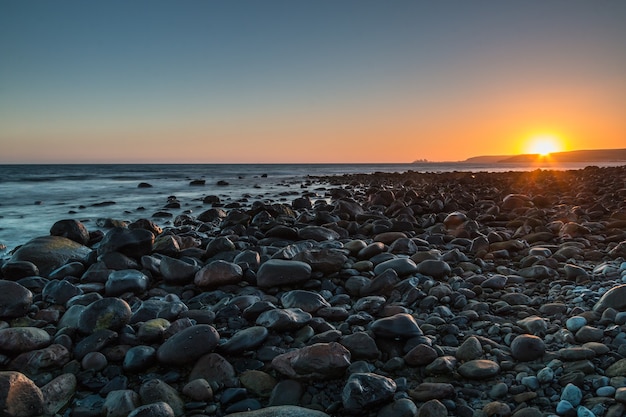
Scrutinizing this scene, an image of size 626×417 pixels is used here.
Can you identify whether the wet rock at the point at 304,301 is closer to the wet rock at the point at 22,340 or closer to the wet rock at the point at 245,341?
the wet rock at the point at 245,341

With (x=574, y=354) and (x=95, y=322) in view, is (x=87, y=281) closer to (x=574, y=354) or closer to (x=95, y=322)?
(x=95, y=322)

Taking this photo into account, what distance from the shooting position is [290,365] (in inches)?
94.6

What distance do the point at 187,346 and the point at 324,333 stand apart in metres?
0.91

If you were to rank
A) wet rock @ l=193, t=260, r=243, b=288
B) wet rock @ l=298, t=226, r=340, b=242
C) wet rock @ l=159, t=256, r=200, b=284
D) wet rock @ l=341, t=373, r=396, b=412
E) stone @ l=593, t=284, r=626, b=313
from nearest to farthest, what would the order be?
wet rock @ l=341, t=373, r=396, b=412, stone @ l=593, t=284, r=626, b=313, wet rock @ l=193, t=260, r=243, b=288, wet rock @ l=159, t=256, r=200, b=284, wet rock @ l=298, t=226, r=340, b=242

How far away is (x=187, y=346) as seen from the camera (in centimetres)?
259

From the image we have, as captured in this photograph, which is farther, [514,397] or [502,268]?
[502,268]

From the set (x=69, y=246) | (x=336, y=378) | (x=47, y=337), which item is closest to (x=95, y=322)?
(x=47, y=337)

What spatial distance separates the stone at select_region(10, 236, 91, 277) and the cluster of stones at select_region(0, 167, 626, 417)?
0.05 m

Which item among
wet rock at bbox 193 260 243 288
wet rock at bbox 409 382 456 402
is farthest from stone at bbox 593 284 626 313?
wet rock at bbox 193 260 243 288

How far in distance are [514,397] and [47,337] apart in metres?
2.99

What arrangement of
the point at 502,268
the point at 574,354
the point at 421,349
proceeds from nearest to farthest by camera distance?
the point at 574,354, the point at 421,349, the point at 502,268

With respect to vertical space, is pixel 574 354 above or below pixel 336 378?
above

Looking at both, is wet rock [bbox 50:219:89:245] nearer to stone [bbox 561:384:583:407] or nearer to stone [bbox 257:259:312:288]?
stone [bbox 257:259:312:288]

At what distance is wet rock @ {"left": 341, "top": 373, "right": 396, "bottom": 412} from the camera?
2080 millimetres
